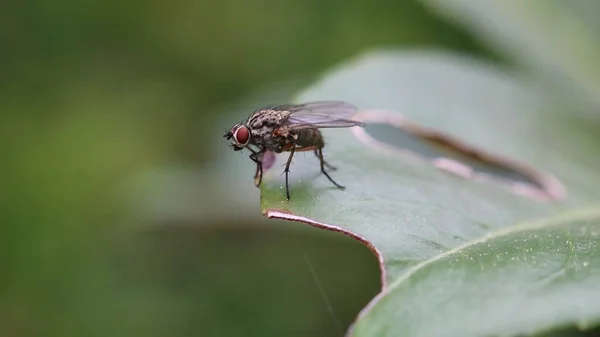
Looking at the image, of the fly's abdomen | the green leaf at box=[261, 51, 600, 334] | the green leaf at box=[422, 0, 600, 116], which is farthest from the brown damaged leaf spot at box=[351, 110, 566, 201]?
the green leaf at box=[422, 0, 600, 116]

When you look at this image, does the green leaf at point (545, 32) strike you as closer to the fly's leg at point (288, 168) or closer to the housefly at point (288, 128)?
the housefly at point (288, 128)

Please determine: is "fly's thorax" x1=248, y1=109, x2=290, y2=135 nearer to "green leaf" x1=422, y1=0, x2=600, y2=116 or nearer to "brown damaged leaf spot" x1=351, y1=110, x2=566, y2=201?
"brown damaged leaf spot" x1=351, y1=110, x2=566, y2=201

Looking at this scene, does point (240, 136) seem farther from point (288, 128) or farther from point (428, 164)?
point (428, 164)

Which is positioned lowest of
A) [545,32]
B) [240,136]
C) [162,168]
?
[162,168]

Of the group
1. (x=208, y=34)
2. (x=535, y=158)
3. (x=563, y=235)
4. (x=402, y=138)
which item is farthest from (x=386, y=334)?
(x=208, y=34)

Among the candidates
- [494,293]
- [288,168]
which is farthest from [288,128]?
[494,293]

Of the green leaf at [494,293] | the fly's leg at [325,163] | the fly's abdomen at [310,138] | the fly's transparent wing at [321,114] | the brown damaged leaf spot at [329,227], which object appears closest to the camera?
the green leaf at [494,293]

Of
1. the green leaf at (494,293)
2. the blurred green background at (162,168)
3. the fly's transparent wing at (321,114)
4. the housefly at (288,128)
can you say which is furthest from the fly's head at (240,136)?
the green leaf at (494,293)
